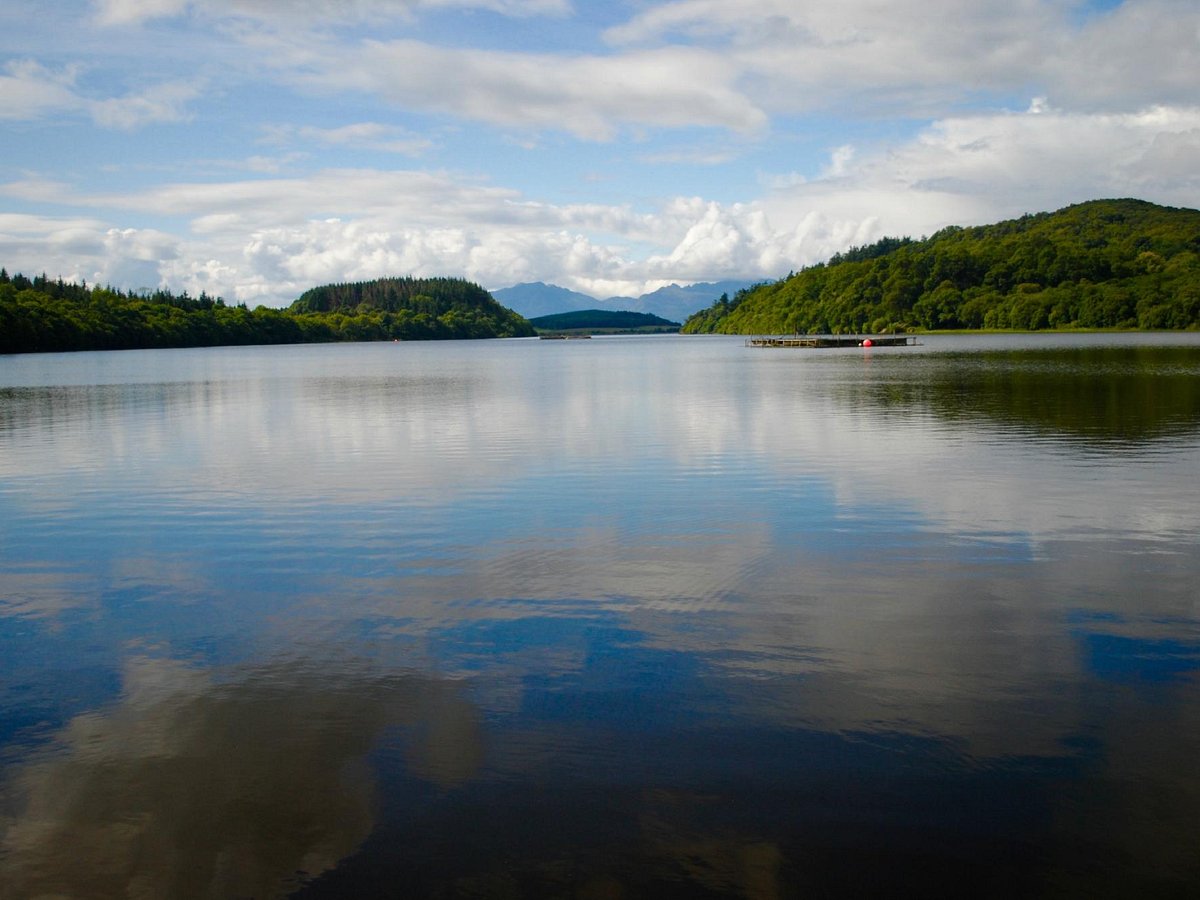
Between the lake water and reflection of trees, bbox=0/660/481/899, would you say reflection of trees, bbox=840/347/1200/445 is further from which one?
reflection of trees, bbox=0/660/481/899

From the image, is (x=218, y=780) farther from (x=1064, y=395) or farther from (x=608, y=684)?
(x=1064, y=395)

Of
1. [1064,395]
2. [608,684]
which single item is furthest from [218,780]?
[1064,395]

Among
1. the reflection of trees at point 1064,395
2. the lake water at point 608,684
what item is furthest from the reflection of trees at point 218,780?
the reflection of trees at point 1064,395

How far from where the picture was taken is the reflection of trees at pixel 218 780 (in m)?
7.38

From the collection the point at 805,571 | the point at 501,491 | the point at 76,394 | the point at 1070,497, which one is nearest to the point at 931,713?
the point at 805,571

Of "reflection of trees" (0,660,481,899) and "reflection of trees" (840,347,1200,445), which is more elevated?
"reflection of trees" (840,347,1200,445)

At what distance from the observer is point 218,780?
8711 millimetres

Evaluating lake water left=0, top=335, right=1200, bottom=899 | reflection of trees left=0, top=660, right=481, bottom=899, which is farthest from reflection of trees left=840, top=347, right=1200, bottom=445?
reflection of trees left=0, top=660, right=481, bottom=899

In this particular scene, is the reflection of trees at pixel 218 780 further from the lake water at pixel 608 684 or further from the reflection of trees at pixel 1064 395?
the reflection of trees at pixel 1064 395

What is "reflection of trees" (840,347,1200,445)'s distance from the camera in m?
34.4

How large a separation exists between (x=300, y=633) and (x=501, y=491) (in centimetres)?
1105

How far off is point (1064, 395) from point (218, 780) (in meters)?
47.8

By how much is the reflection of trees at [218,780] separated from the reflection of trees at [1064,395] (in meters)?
26.8

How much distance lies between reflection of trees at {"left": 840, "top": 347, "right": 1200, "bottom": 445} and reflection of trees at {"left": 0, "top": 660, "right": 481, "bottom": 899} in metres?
26.8
